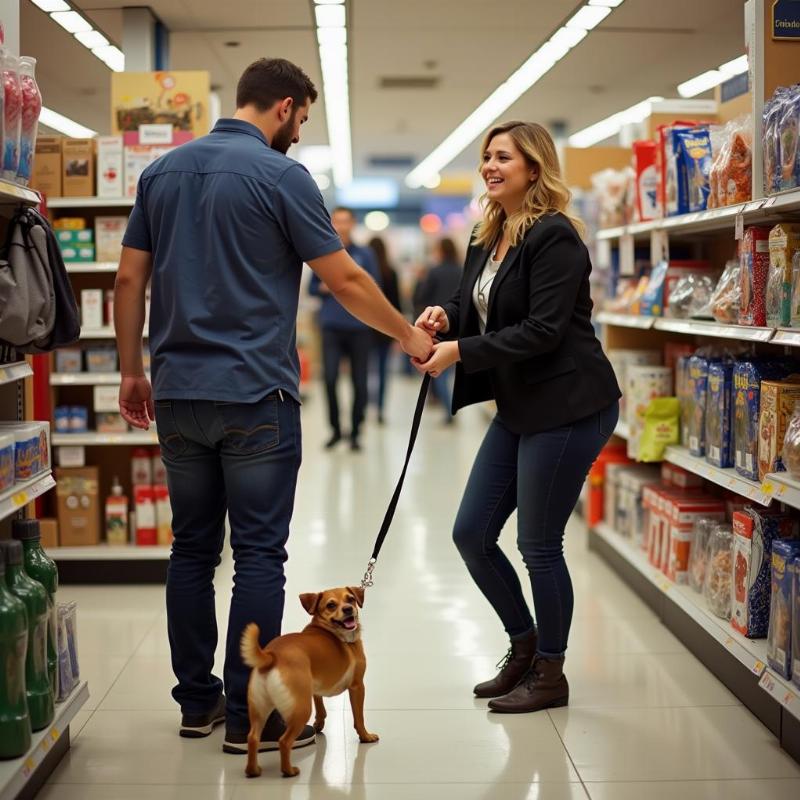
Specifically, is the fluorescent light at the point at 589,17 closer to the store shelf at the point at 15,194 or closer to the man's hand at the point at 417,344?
the man's hand at the point at 417,344

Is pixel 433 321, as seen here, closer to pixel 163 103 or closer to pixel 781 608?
pixel 781 608

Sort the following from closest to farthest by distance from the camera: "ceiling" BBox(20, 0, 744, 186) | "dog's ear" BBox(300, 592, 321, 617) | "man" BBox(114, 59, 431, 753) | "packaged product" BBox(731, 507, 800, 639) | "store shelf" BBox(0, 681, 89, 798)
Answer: "store shelf" BBox(0, 681, 89, 798) → "man" BBox(114, 59, 431, 753) → "dog's ear" BBox(300, 592, 321, 617) → "packaged product" BBox(731, 507, 800, 639) → "ceiling" BBox(20, 0, 744, 186)

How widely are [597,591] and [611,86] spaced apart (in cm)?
506

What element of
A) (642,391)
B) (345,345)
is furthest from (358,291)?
(345,345)

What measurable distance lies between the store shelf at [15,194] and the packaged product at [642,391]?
8.66 ft

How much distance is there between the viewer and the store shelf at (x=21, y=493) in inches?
90.7

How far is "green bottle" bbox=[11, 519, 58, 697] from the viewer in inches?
97.0

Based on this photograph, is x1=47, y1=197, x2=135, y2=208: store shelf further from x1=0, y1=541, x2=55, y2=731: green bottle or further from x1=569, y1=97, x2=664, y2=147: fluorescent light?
x1=569, y1=97, x2=664, y2=147: fluorescent light

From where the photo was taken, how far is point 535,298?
2.79 meters

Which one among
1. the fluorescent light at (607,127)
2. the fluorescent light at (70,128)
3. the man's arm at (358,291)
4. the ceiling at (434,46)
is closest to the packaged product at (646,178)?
the ceiling at (434,46)

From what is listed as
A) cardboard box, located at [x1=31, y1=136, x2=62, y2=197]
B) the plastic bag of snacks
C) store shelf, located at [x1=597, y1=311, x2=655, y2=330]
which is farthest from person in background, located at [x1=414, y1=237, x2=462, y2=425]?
the plastic bag of snacks

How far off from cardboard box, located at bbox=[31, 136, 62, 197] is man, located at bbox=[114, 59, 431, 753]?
81.1 inches

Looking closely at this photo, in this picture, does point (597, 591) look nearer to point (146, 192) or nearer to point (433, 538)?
point (433, 538)

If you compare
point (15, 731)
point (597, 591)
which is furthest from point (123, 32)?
point (15, 731)
